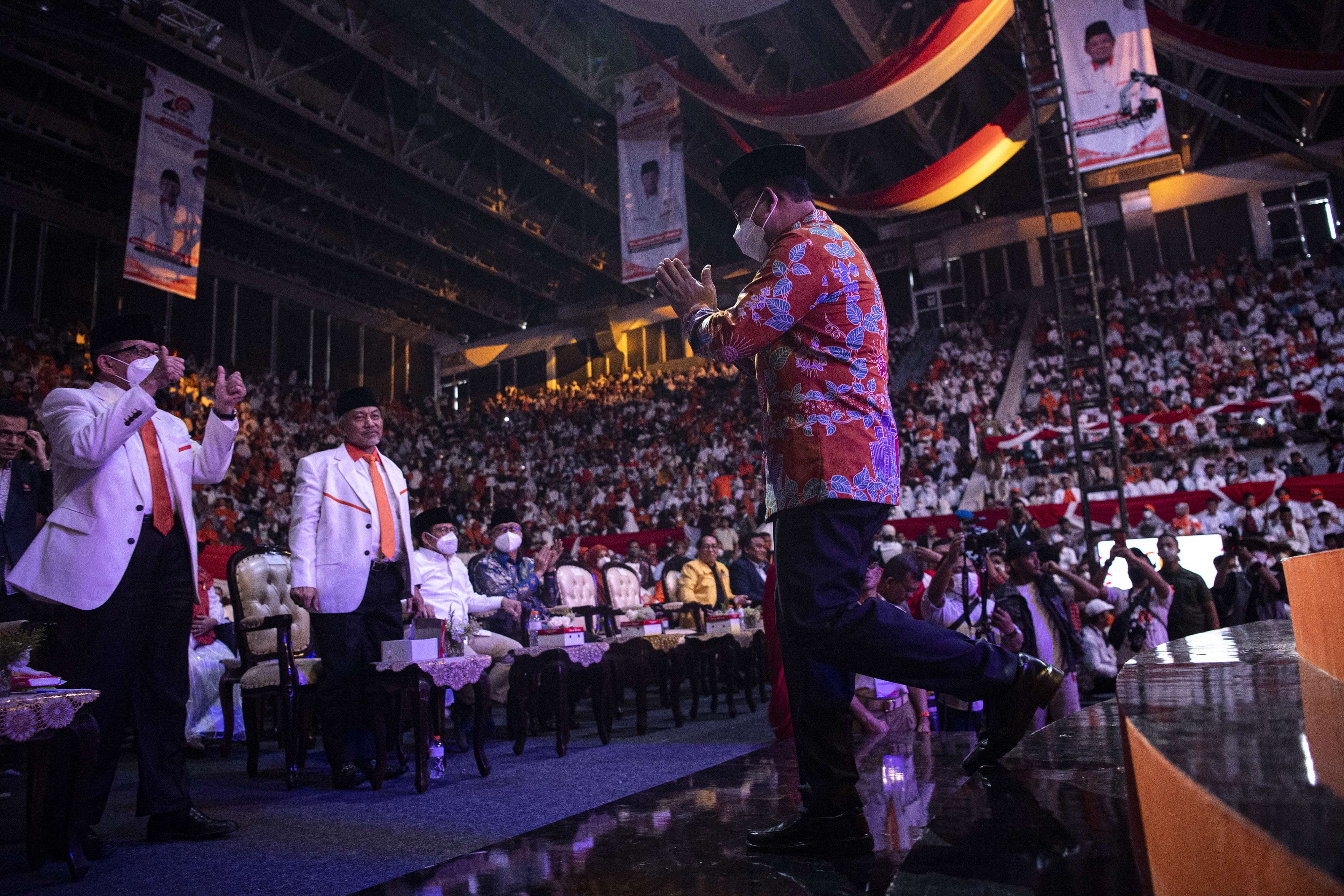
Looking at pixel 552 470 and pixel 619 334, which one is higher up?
pixel 619 334

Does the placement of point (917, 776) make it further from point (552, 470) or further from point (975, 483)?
point (552, 470)

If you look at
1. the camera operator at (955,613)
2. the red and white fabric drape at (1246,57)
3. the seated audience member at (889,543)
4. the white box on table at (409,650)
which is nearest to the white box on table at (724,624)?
the camera operator at (955,613)

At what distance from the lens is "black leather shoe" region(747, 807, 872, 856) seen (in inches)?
66.9

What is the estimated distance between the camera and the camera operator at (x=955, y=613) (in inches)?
131

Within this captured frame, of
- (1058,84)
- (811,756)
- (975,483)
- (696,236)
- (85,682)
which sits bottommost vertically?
(811,756)

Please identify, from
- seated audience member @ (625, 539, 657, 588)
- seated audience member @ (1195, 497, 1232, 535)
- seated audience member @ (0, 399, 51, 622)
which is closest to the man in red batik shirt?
seated audience member @ (0, 399, 51, 622)

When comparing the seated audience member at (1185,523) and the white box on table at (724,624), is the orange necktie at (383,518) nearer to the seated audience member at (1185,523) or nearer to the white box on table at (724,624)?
the white box on table at (724,624)

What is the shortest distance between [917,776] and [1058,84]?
315 inches

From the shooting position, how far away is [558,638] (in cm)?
457

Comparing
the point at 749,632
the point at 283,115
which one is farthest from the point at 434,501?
the point at 749,632

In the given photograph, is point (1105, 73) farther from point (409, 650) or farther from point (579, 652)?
point (409, 650)

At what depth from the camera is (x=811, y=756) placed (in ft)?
5.73

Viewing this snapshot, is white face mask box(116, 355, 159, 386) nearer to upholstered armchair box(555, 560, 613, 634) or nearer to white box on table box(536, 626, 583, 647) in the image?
white box on table box(536, 626, 583, 647)

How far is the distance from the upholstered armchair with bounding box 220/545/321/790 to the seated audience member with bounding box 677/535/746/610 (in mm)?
3227
